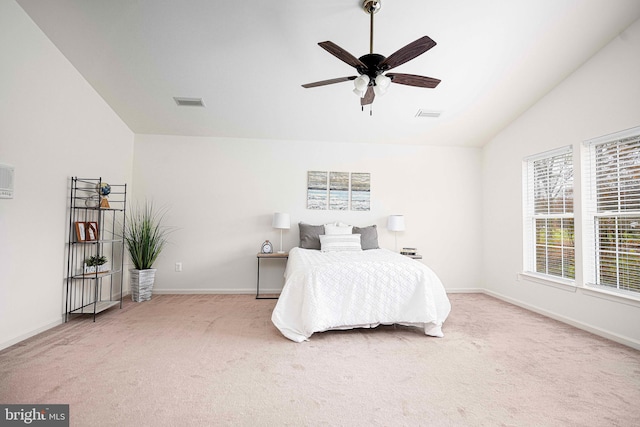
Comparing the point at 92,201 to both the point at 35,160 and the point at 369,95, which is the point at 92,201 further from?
the point at 369,95

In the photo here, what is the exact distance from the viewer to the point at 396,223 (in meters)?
4.71

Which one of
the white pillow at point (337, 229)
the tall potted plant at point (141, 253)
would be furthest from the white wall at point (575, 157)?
the tall potted plant at point (141, 253)

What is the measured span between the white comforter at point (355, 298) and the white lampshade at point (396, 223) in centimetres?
169

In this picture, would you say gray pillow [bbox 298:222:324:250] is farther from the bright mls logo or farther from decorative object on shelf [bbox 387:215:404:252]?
the bright mls logo

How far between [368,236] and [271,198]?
1.61m

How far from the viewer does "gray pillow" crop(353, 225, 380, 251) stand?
14.8ft

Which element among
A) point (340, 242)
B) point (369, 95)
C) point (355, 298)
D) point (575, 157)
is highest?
point (369, 95)

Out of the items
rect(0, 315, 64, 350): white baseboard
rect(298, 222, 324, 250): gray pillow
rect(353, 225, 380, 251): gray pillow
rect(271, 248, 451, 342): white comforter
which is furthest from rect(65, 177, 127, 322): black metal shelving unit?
rect(353, 225, 380, 251): gray pillow

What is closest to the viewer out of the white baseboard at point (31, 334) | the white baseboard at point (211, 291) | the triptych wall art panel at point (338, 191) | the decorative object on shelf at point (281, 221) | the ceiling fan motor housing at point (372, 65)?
the ceiling fan motor housing at point (372, 65)

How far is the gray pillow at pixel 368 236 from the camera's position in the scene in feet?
14.8

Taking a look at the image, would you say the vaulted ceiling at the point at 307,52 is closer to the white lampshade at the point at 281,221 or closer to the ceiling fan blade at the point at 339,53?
the ceiling fan blade at the point at 339,53

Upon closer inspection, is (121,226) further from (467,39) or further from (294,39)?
(467,39)

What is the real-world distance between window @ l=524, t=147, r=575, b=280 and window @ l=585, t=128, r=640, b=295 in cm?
28

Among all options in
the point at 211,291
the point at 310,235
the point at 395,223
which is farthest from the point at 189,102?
the point at 395,223
